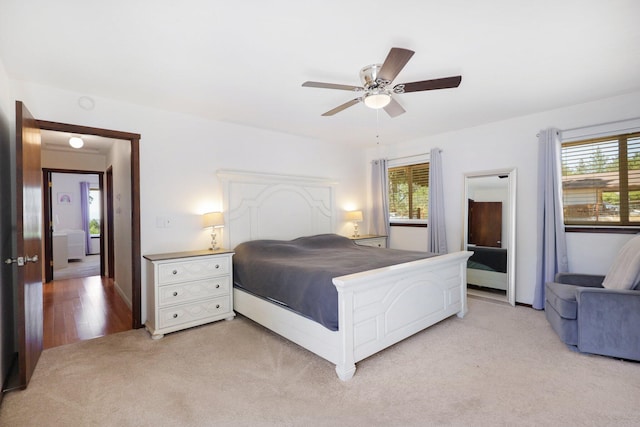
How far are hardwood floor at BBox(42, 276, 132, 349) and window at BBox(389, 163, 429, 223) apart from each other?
423 centimetres

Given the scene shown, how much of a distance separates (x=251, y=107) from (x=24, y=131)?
6.45ft

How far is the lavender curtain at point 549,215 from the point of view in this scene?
3.59 m

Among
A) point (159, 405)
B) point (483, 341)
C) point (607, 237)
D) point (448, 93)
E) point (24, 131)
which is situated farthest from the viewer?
point (607, 237)

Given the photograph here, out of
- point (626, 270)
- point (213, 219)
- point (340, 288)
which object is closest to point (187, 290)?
point (213, 219)

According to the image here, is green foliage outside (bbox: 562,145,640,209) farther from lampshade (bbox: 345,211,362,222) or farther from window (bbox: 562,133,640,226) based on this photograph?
lampshade (bbox: 345,211,362,222)

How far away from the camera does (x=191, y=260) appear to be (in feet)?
10.7

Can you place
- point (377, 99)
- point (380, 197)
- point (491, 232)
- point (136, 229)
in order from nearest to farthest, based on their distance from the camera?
1. point (377, 99)
2. point (136, 229)
3. point (491, 232)
4. point (380, 197)

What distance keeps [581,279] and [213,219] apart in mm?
3973

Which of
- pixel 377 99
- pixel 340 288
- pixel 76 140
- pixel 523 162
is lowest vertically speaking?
pixel 340 288

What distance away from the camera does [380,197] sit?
5.55m

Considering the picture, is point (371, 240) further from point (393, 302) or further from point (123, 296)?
point (123, 296)

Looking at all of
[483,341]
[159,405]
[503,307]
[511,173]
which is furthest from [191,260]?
[511,173]

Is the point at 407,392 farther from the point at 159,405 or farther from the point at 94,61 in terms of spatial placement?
the point at 94,61

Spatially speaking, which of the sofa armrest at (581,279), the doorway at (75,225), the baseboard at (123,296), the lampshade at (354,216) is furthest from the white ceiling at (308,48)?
the doorway at (75,225)
